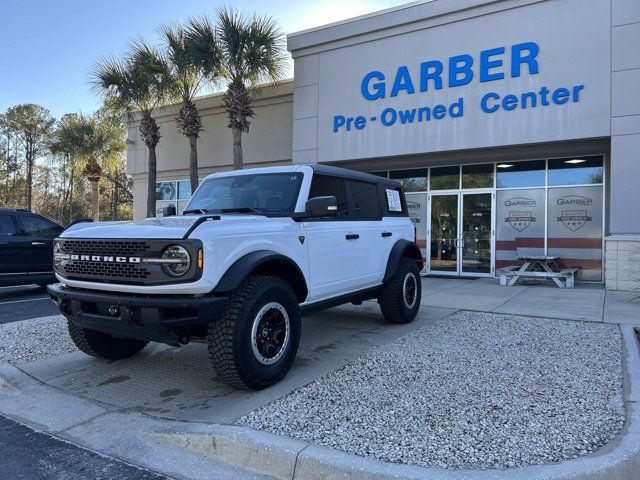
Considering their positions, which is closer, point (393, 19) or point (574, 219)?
point (574, 219)

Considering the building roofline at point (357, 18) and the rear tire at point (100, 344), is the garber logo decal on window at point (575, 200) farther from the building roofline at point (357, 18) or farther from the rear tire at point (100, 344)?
the rear tire at point (100, 344)

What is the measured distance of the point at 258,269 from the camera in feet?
13.6

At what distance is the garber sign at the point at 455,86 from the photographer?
11.4m

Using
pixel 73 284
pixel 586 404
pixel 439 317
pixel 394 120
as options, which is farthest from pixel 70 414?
pixel 394 120

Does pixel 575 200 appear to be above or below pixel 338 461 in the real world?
above

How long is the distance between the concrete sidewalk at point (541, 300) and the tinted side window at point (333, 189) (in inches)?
149

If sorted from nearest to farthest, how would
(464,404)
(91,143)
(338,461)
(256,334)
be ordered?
(338,461)
(464,404)
(256,334)
(91,143)

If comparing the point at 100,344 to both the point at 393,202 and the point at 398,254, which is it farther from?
the point at 393,202

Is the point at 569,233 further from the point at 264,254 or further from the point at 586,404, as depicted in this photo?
the point at 264,254

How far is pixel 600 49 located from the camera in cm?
1079

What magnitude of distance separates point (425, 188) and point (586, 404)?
37.0 ft

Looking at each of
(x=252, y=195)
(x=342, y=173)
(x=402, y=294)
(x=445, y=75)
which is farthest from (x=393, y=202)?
(x=445, y=75)

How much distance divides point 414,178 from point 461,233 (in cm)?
225

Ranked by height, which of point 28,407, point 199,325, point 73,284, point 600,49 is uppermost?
point 600,49
